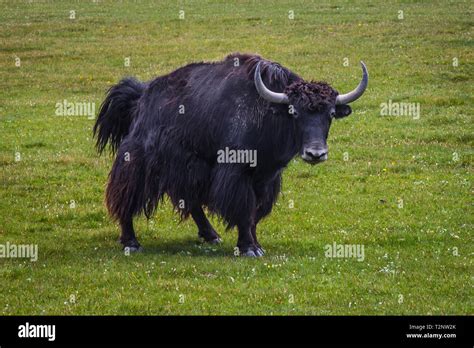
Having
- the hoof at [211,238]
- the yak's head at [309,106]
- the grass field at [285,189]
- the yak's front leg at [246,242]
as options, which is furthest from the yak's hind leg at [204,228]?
the yak's head at [309,106]

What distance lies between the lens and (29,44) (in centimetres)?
3922

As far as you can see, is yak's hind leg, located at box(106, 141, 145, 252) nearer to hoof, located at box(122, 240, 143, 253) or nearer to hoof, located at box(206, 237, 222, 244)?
hoof, located at box(122, 240, 143, 253)

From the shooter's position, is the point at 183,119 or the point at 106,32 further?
the point at 106,32

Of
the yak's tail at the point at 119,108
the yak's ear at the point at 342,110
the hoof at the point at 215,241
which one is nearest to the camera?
the yak's ear at the point at 342,110

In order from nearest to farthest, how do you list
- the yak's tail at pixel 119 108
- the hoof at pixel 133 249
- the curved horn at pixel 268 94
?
1. the curved horn at pixel 268 94
2. the hoof at pixel 133 249
3. the yak's tail at pixel 119 108

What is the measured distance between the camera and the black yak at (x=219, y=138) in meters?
13.8

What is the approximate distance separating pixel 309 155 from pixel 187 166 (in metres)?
2.19

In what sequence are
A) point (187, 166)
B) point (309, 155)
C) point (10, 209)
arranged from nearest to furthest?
point (309, 155), point (187, 166), point (10, 209)

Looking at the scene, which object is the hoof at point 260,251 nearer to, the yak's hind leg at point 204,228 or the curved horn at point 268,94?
the yak's hind leg at point 204,228

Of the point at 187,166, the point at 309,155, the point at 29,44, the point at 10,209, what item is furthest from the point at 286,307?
the point at 29,44

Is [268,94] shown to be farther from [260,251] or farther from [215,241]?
[215,241]

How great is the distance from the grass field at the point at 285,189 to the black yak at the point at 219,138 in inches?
27.0
